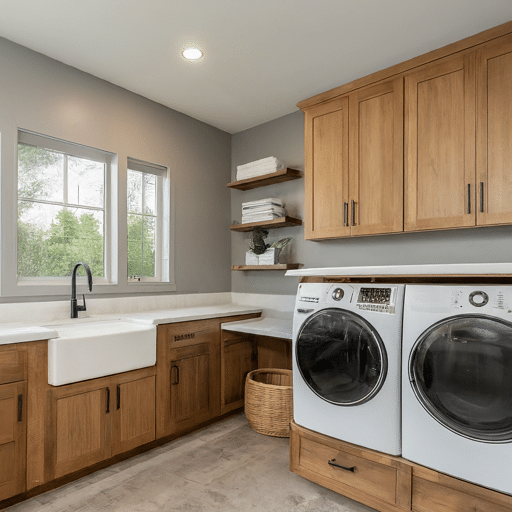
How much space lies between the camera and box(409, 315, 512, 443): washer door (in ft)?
4.74

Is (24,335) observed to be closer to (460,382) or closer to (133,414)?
(133,414)

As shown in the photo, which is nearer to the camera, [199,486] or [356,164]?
[199,486]

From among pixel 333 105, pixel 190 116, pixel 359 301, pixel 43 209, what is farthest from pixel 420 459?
pixel 190 116

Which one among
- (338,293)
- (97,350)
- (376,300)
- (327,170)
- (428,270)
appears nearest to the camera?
(428,270)

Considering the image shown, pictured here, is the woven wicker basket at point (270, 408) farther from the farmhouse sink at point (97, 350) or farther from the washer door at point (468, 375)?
the washer door at point (468, 375)

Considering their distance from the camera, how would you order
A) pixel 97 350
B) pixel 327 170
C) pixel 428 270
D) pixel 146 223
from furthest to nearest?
1. pixel 146 223
2. pixel 327 170
3. pixel 97 350
4. pixel 428 270

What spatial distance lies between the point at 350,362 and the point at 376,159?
1.44 m

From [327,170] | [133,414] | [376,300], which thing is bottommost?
[133,414]

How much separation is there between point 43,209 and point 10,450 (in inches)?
58.3

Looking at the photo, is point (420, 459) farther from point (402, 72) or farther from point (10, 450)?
point (402, 72)

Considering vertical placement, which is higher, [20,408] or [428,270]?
[428,270]

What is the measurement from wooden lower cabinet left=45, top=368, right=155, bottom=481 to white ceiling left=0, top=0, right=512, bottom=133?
6.61 ft

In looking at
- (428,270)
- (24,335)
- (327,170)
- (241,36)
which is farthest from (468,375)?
(241,36)

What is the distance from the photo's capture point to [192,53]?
7.97 feet
